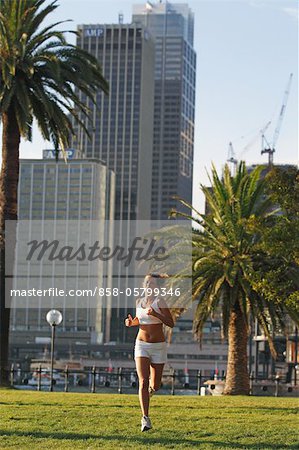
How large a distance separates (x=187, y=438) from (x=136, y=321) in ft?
5.29

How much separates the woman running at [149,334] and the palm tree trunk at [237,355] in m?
19.0

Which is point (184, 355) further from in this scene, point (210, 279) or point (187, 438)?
point (187, 438)

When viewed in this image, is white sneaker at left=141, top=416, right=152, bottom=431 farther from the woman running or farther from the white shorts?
the white shorts

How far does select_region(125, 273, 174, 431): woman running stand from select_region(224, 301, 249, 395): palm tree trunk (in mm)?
18965

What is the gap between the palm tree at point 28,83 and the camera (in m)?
29.8

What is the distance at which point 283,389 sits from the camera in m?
39.8

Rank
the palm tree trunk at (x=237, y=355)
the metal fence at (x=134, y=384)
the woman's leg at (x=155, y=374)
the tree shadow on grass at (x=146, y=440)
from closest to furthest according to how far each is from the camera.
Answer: the tree shadow on grass at (x=146, y=440)
the woman's leg at (x=155, y=374)
the palm tree trunk at (x=237, y=355)
the metal fence at (x=134, y=384)

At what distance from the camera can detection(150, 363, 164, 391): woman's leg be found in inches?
471

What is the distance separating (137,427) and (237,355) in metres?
18.4

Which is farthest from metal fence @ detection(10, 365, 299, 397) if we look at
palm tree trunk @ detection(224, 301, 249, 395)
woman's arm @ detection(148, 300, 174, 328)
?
woman's arm @ detection(148, 300, 174, 328)

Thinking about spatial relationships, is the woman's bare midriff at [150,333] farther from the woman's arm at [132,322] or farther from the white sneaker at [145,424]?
the white sneaker at [145,424]

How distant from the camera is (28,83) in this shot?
30469 millimetres

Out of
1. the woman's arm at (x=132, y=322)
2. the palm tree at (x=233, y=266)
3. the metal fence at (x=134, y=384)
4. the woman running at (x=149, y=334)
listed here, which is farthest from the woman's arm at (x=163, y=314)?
the metal fence at (x=134, y=384)

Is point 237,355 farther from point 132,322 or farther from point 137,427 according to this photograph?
point 132,322
